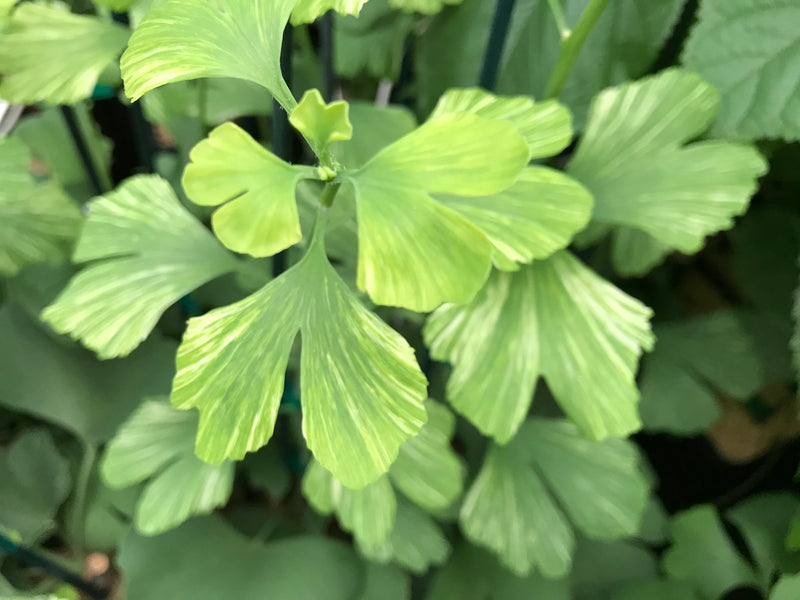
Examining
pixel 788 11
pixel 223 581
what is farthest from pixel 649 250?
pixel 223 581

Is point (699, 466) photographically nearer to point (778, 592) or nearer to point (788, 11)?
point (778, 592)

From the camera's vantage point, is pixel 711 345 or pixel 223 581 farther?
pixel 711 345

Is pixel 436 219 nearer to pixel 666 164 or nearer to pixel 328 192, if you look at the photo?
pixel 328 192

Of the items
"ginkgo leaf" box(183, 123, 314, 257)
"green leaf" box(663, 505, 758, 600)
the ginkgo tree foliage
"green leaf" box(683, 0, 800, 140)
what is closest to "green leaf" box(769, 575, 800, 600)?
the ginkgo tree foliage

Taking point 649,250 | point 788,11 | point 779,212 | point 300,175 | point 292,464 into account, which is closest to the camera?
A: point 300,175

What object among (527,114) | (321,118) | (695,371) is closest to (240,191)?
(321,118)

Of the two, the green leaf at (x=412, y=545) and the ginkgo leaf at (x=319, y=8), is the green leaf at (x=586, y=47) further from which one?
the green leaf at (x=412, y=545)
